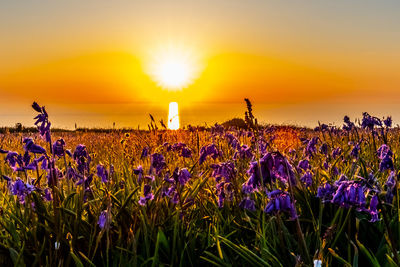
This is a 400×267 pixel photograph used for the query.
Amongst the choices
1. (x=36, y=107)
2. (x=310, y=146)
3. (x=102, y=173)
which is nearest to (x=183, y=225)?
(x=102, y=173)

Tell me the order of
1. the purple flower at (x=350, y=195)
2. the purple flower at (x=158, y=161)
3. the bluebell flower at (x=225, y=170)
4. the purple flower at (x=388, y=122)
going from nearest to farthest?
the purple flower at (x=350, y=195), the bluebell flower at (x=225, y=170), the purple flower at (x=158, y=161), the purple flower at (x=388, y=122)

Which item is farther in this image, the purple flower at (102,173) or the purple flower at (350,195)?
the purple flower at (102,173)

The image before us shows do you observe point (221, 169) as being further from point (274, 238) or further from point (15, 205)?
point (15, 205)

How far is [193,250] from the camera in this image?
3.38 meters

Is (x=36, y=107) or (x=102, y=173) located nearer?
(x=36, y=107)

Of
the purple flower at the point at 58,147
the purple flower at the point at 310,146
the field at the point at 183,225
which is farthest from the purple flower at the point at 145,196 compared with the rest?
the purple flower at the point at 310,146

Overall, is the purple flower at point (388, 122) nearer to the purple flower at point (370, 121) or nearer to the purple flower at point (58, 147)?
the purple flower at point (370, 121)

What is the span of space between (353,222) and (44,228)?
2746 millimetres

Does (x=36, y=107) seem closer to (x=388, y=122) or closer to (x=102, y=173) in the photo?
(x=102, y=173)

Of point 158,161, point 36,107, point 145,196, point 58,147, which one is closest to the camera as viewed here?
point 36,107

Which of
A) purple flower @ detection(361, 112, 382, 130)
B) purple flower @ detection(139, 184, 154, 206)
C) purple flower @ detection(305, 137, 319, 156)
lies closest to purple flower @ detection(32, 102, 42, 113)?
purple flower @ detection(139, 184, 154, 206)

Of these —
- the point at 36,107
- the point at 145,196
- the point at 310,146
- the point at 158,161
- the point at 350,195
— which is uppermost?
the point at 36,107

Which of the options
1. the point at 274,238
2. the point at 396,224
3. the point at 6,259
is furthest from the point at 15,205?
the point at 396,224

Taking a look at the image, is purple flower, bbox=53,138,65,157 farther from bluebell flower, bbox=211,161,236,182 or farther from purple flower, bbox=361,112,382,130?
purple flower, bbox=361,112,382,130
